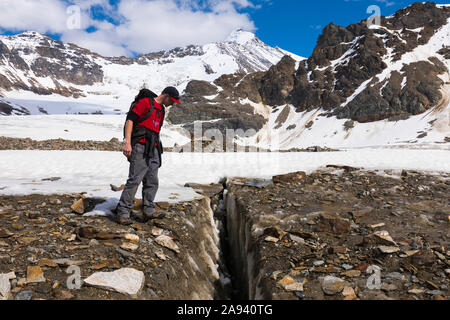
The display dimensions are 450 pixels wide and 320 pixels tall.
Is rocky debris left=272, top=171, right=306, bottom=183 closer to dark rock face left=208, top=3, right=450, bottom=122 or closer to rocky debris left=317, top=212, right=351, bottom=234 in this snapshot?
rocky debris left=317, top=212, right=351, bottom=234

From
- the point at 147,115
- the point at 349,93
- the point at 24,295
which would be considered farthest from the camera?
the point at 349,93

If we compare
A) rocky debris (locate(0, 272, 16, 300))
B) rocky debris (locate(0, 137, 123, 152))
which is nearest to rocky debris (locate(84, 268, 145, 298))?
rocky debris (locate(0, 272, 16, 300))

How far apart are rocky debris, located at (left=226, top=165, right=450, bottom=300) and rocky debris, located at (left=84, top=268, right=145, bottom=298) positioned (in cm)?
161

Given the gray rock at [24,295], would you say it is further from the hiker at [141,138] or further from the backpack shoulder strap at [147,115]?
the backpack shoulder strap at [147,115]

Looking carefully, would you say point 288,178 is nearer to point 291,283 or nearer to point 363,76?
point 291,283

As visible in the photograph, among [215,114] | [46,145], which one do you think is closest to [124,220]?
[46,145]

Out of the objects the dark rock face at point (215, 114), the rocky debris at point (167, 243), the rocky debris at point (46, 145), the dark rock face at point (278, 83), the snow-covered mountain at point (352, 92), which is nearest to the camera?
the rocky debris at point (167, 243)

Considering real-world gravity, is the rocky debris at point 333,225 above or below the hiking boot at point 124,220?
below

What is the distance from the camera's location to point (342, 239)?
4.59 m

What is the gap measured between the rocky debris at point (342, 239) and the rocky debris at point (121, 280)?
5.28ft

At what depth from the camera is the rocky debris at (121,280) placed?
308cm

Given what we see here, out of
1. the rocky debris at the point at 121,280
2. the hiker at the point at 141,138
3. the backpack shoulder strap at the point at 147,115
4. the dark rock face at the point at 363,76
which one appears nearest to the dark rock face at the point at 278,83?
the dark rock face at the point at 363,76

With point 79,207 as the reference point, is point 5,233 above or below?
below

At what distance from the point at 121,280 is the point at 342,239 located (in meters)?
3.53
